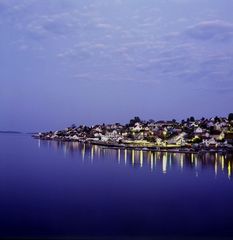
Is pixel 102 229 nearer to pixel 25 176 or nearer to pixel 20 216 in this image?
pixel 20 216

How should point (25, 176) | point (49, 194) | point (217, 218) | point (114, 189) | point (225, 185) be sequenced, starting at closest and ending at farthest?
1. point (217, 218)
2. point (49, 194)
3. point (114, 189)
4. point (225, 185)
5. point (25, 176)

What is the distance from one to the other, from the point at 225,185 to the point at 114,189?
11.4 ft

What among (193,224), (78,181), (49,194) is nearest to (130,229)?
(193,224)

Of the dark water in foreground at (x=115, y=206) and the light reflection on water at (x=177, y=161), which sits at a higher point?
the dark water in foreground at (x=115, y=206)

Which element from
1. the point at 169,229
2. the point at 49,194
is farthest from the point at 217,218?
the point at 49,194

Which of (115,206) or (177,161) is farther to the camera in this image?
(177,161)

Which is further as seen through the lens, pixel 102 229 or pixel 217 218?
pixel 217 218

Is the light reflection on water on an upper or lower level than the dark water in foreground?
lower

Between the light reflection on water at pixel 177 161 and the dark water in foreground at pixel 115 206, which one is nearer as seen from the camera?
the dark water in foreground at pixel 115 206

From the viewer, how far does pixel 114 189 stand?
9.27 metres

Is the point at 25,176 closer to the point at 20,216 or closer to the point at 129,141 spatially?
the point at 20,216

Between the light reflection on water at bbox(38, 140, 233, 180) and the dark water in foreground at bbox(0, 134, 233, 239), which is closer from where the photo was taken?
the dark water in foreground at bbox(0, 134, 233, 239)

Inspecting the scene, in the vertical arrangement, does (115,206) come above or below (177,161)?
above

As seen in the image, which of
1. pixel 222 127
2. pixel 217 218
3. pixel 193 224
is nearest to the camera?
pixel 193 224
